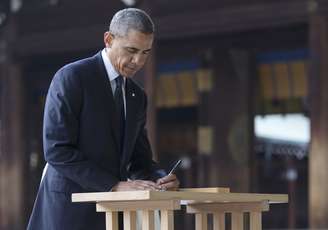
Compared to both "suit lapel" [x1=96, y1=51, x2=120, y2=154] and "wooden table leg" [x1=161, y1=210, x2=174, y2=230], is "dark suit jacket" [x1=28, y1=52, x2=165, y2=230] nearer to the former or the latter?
"suit lapel" [x1=96, y1=51, x2=120, y2=154]

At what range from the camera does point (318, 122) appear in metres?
7.77

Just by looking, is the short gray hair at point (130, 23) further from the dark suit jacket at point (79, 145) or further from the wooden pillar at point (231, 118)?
the wooden pillar at point (231, 118)

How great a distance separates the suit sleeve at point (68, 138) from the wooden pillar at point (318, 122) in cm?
499

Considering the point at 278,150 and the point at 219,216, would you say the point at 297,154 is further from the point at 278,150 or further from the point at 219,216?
the point at 219,216

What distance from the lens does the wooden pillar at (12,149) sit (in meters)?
10.4

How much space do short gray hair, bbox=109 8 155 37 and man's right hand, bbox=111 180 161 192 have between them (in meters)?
0.54

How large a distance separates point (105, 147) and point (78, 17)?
6.97 meters

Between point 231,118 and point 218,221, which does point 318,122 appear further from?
point 218,221

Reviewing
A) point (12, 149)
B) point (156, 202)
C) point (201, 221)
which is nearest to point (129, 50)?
point (156, 202)

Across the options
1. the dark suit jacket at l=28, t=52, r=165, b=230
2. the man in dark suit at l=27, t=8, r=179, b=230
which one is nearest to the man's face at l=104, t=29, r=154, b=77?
the man in dark suit at l=27, t=8, r=179, b=230

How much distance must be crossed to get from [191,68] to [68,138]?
8.31 metres

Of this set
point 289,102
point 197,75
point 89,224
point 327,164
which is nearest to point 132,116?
point 89,224

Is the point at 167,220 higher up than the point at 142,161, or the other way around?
the point at 142,161

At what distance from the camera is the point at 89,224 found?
3035 millimetres
